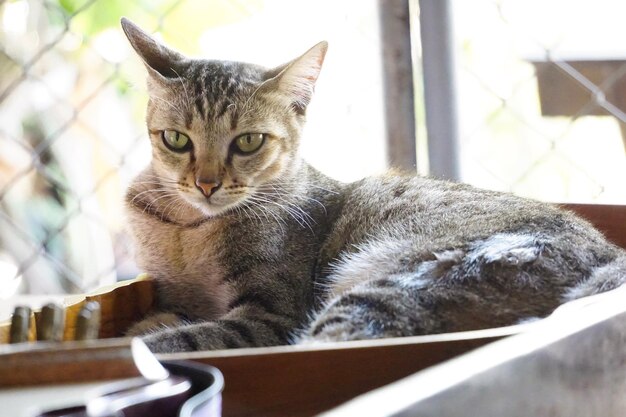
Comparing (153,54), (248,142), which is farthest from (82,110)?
(248,142)

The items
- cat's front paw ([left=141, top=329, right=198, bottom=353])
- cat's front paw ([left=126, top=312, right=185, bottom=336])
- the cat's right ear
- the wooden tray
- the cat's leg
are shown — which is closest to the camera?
the wooden tray

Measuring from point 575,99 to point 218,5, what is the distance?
2.42 ft

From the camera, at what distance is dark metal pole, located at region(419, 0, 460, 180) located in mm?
1546

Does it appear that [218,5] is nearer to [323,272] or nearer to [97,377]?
[323,272]

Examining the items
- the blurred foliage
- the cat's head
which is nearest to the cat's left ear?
the cat's head

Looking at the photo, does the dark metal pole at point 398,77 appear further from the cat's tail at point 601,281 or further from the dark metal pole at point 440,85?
the cat's tail at point 601,281

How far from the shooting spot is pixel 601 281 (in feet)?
3.08

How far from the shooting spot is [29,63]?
5.45 feet

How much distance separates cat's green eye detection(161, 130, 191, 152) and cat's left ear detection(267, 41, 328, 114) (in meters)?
0.16

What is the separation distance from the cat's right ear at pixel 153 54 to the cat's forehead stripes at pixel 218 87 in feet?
0.09

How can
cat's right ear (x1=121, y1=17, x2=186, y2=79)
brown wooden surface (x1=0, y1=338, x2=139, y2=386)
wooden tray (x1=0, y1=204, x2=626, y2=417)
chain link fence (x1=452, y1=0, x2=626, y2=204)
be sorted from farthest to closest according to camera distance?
chain link fence (x1=452, y1=0, x2=626, y2=204), cat's right ear (x1=121, y1=17, x2=186, y2=79), wooden tray (x1=0, y1=204, x2=626, y2=417), brown wooden surface (x1=0, y1=338, x2=139, y2=386)

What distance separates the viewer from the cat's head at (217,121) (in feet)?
4.06

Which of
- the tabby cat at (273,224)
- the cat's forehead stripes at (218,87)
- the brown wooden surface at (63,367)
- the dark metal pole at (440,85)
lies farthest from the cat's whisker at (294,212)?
the brown wooden surface at (63,367)

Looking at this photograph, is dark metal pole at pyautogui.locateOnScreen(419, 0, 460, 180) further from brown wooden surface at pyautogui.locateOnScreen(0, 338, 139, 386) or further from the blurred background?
brown wooden surface at pyautogui.locateOnScreen(0, 338, 139, 386)
